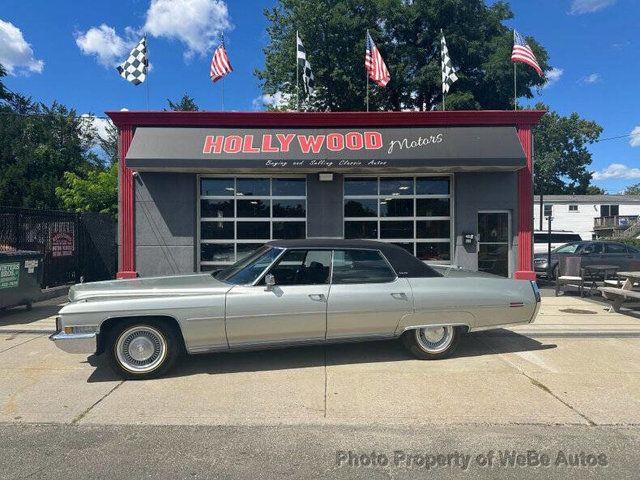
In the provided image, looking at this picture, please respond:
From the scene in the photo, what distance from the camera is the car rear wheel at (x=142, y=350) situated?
516 centimetres

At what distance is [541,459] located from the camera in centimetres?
346

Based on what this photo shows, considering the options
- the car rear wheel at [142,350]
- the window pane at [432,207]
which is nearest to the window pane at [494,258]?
the window pane at [432,207]

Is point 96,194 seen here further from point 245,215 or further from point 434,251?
point 434,251

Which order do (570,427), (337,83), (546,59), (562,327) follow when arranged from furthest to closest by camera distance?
(546,59), (337,83), (562,327), (570,427)

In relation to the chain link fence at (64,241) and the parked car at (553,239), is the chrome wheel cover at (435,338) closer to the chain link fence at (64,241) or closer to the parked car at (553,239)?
the chain link fence at (64,241)

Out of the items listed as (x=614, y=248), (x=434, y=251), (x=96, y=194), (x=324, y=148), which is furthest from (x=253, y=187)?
(x=614, y=248)

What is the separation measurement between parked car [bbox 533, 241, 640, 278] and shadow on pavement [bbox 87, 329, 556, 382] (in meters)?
9.75

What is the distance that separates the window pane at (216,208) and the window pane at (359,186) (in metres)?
3.00

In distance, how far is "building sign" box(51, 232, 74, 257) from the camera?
38.0 feet

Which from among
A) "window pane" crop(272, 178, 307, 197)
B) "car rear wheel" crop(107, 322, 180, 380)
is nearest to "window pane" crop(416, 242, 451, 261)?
"window pane" crop(272, 178, 307, 197)

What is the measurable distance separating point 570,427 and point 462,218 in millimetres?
8029

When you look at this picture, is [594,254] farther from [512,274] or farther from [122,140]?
[122,140]

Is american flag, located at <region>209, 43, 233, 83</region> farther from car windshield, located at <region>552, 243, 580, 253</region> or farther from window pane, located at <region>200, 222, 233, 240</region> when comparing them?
car windshield, located at <region>552, 243, 580, 253</region>

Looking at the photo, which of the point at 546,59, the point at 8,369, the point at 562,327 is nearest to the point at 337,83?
the point at 546,59
